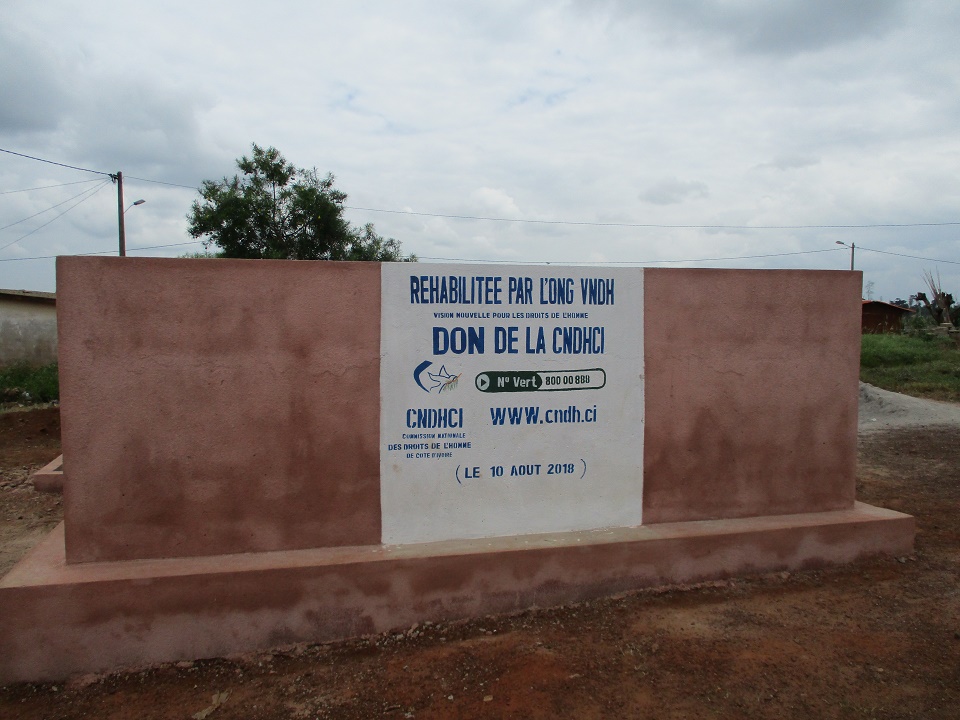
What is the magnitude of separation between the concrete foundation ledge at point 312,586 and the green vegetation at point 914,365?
11.9 metres

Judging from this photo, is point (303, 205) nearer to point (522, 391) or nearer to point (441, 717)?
point (522, 391)

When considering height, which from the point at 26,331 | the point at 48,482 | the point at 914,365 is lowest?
the point at 48,482

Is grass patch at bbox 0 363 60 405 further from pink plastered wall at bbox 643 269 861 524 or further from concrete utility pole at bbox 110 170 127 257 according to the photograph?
pink plastered wall at bbox 643 269 861 524

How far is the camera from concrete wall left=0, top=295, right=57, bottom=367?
17.6 metres

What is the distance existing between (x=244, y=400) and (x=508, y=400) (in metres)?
1.67

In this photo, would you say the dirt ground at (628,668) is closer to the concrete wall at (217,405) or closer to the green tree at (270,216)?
the concrete wall at (217,405)

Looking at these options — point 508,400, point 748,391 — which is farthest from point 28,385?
point 748,391

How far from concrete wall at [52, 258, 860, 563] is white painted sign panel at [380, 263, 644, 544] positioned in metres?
0.13

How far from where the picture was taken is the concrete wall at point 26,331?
17.6 m

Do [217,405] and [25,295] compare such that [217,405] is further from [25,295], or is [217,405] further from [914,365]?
[914,365]

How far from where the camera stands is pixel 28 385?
51.9 feet

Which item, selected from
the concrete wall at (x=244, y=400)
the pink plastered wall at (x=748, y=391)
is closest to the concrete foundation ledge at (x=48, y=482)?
the concrete wall at (x=244, y=400)

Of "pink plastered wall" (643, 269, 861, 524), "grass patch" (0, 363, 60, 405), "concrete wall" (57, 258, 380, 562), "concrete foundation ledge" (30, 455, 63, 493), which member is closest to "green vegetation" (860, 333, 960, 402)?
"pink plastered wall" (643, 269, 861, 524)

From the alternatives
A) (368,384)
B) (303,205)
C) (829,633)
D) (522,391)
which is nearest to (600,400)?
(522,391)
